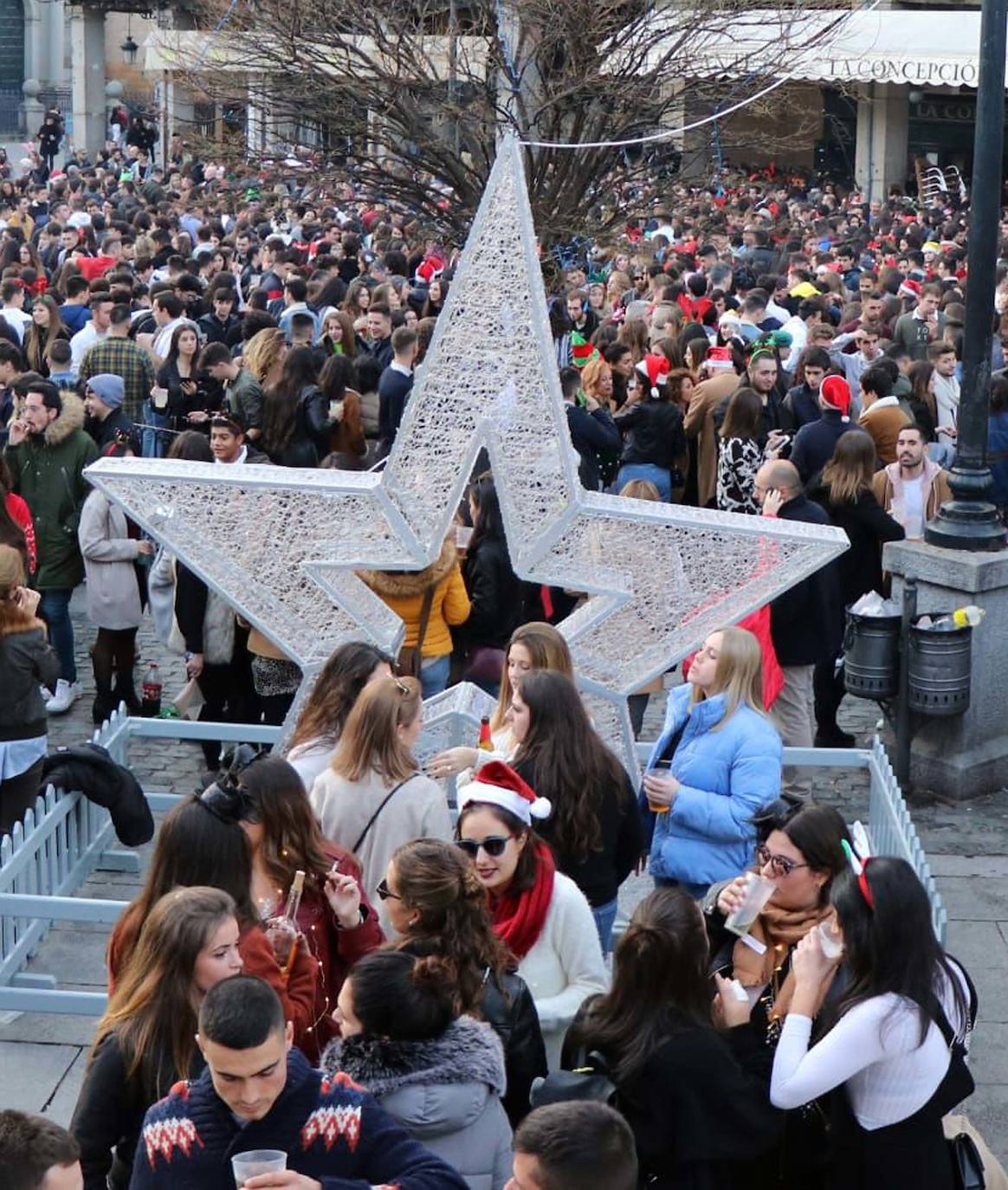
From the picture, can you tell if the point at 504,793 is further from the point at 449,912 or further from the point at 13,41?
the point at 13,41

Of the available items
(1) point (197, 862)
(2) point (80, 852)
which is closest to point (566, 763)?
(1) point (197, 862)

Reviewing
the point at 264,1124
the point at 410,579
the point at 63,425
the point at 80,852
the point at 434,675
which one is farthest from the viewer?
the point at 63,425

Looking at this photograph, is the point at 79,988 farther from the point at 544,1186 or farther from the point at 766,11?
the point at 766,11

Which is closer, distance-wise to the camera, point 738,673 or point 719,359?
point 738,673

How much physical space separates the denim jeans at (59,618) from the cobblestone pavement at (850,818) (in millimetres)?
325

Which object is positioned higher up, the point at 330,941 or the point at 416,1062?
the point at 416,1062

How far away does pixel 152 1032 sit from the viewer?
161 inches

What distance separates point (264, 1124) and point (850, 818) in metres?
5.39

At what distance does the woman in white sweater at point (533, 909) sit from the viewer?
492 cm

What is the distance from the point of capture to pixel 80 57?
44.0 metres

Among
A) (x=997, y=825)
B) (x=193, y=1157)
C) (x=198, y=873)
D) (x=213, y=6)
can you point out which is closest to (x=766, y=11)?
(x=213, y=6)

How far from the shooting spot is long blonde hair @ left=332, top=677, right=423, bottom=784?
565 cm

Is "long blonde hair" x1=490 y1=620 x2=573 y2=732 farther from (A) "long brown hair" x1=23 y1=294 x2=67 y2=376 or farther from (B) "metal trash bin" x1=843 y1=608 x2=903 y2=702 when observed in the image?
(A) "long brown hair" x1=23 y1=294 x2=67 y2=376

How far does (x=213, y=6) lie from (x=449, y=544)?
8.21m
